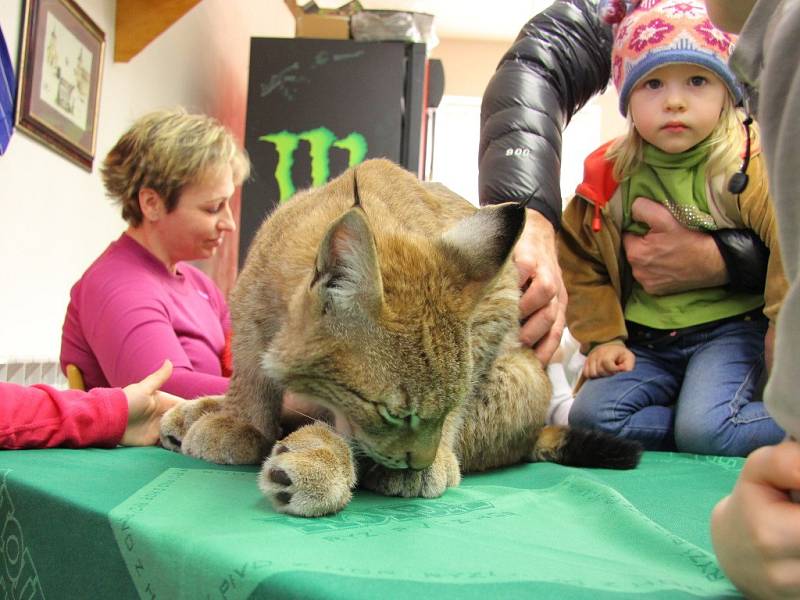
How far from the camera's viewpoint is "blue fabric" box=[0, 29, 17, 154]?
2.54 m

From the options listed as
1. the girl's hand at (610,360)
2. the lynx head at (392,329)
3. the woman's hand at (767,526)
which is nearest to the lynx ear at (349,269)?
the lynx head at (392,329)

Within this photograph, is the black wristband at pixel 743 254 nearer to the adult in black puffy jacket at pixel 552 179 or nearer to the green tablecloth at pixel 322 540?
the adult in black puffy jacket at pixel 552 179

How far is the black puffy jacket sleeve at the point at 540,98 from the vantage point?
2.50 m

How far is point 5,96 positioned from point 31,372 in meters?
1.02

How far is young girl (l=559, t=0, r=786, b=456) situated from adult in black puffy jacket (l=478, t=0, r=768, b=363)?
0.07 m

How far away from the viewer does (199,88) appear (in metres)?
4.74

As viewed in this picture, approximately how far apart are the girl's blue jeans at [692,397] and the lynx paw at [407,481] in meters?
1.20

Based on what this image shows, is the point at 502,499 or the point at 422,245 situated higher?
the point at 422,245

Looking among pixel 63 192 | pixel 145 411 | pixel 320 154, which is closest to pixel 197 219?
pixel 63 192

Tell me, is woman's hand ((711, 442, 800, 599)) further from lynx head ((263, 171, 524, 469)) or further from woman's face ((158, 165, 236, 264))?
woman's face ((158, 165, 236, 264))

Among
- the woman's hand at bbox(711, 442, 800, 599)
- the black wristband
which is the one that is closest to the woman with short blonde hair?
the black wristband

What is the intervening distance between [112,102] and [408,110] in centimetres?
180

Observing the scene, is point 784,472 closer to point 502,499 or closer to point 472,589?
point 472,589

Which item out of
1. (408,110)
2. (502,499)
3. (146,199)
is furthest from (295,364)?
(408,110)
